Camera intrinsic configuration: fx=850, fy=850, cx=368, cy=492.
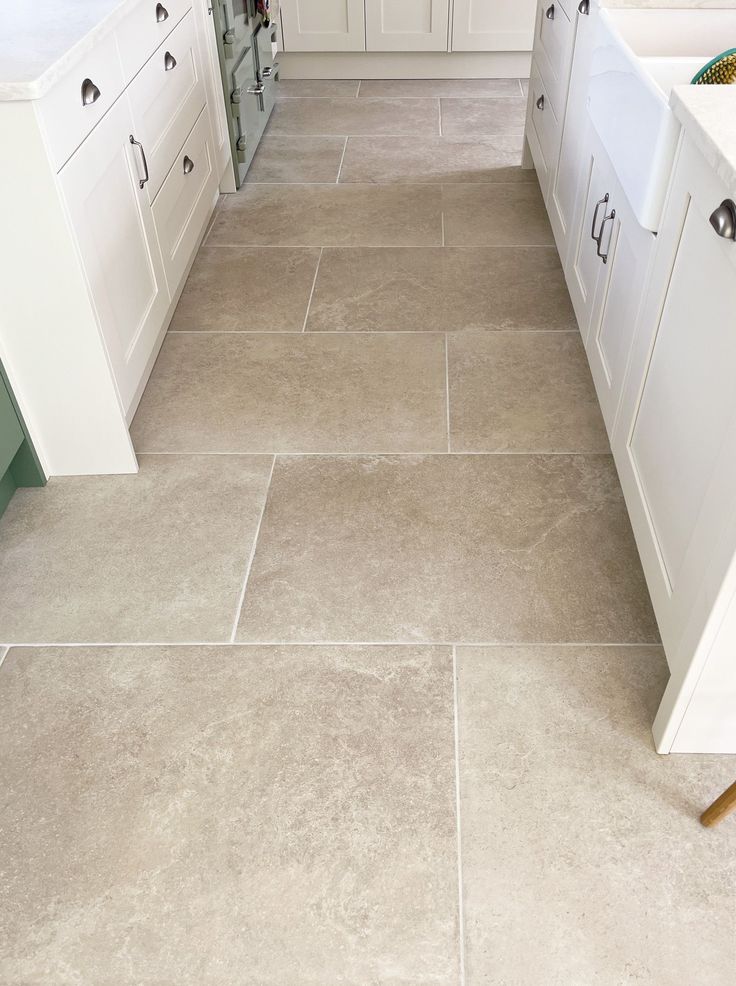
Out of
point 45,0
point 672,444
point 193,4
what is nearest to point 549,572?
point 672,444

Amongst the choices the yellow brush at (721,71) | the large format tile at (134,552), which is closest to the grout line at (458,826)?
the large format tile at (134,552)

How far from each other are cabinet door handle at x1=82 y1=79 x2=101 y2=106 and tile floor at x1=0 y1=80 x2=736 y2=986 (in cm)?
76

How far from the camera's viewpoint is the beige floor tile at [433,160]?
326 centimetres

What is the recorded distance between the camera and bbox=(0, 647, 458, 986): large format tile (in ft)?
3.91

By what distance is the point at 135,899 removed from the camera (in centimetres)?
125

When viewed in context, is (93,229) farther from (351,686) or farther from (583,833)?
(583,833)

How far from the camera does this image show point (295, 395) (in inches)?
87.7

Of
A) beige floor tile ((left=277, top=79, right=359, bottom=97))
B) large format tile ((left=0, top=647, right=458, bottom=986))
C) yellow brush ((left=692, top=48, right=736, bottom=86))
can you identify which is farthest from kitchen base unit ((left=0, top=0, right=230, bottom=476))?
beige floor tile ((left=277, top=79, right=359, bottom=97))

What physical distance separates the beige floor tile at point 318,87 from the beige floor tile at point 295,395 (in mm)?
2163

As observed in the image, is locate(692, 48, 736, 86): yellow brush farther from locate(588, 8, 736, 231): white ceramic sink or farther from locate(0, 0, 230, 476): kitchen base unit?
locate(0, 0, 230, 476): kitchen base unit

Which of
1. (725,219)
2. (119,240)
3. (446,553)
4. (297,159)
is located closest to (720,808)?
(446,553)

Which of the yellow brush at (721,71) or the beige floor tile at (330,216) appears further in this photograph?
the beige floor tile at (330,216)

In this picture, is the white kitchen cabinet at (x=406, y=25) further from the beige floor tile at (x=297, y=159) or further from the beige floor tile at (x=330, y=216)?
the beige floor tile at (x=330, y=216)

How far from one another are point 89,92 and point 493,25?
289 cm
